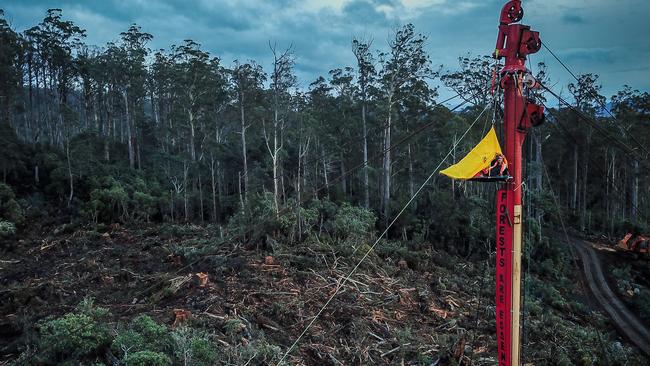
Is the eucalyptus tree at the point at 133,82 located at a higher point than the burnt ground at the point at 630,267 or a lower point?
higher

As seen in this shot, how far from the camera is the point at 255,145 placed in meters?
33.0

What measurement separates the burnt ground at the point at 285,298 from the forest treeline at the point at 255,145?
5.09 meters

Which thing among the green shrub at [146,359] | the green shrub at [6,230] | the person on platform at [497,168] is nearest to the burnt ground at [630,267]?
the person on platform at [497,168]

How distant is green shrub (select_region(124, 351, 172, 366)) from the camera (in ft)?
19.1

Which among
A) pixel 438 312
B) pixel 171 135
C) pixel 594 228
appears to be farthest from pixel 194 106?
pixel 594 228

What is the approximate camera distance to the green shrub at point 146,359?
5.83 m

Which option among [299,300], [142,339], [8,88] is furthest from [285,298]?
[8,88]

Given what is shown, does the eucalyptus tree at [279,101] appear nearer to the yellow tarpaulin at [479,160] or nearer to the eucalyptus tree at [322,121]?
the eucalyptus tree at [322,121]

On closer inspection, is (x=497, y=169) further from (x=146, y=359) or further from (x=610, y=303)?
(x=610, y=303)

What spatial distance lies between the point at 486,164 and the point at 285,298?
661cm

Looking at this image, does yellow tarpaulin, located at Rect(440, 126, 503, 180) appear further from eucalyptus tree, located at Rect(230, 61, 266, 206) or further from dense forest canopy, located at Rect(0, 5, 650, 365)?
eucalyptus tree, located at Rect(230, 61, 266, 206)

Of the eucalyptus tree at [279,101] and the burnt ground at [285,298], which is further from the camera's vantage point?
the eucalyptus tree at [279,101]

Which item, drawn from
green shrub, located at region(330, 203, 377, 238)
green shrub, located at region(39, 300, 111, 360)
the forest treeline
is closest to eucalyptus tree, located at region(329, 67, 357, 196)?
the forest treeline

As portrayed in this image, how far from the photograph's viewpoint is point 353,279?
1175 centimetres
